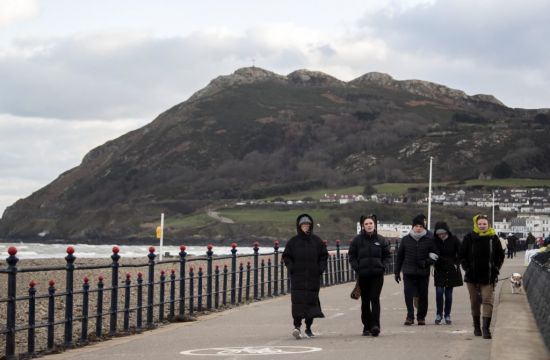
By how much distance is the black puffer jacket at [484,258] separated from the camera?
16.8 meters

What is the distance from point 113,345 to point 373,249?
3.94 m

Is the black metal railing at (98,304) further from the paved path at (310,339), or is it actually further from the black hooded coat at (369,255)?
the black hooded coat at (369,255)

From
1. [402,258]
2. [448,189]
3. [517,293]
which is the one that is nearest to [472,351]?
[402,258]

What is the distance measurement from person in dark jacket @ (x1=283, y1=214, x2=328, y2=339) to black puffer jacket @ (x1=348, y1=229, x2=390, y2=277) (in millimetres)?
637

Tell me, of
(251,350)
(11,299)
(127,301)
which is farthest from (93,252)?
(11,299)

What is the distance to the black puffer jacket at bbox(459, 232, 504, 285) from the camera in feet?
55.3

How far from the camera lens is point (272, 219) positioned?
18425cm

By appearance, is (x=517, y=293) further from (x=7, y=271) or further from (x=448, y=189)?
(x=448, y=189)

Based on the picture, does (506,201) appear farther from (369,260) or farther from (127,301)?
(369,260)

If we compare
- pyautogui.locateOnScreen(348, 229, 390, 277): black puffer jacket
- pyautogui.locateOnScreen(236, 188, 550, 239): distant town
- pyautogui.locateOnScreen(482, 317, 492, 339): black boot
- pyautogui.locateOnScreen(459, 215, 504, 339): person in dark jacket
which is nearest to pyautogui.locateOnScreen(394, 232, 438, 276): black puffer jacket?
pyautogui.locateOnScreen(348, 229, 390, 277): black puffer jacket

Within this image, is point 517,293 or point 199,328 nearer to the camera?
point 199,328

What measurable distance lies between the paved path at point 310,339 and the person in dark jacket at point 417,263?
338 mm

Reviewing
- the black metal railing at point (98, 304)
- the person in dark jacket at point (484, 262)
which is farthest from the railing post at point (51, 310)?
the person in dark jacket at point (484, 262)

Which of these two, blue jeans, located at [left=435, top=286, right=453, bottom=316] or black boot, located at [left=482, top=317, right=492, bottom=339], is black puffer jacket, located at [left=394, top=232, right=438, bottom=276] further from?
black boot, located at [left=482, top=317, right=492, bottom=339]
